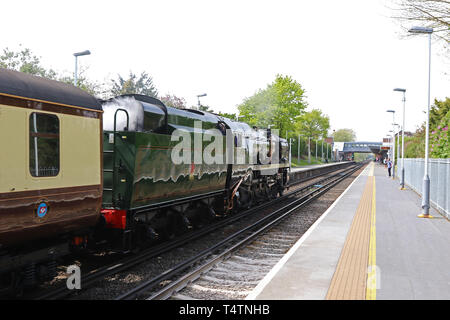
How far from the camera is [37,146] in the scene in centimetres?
551

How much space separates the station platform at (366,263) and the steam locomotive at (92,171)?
3.18 meters

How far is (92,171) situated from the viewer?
6.62 meters

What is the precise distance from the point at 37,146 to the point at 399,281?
628 centimetres

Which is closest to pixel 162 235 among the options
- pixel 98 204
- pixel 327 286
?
pixel 98 204

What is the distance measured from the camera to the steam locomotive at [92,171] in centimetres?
521

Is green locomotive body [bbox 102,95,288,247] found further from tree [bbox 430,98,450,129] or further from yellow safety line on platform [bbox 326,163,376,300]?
tree [bbox 430,98,450,129]

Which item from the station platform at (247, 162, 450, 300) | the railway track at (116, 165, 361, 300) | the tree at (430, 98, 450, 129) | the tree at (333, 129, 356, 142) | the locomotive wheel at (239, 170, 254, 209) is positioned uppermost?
the tree at (333, 129, 356, 142)

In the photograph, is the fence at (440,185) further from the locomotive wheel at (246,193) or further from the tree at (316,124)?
the tree at (316,124)

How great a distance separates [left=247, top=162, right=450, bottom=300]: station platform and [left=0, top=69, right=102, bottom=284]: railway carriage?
328 centimetres

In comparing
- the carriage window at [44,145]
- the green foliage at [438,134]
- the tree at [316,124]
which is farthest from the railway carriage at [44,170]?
the tree at [316,124]

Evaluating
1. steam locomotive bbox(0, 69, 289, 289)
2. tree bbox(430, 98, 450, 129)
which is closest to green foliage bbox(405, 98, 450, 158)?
tree bbox(430, 98, 450, 129)

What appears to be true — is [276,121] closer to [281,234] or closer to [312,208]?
[312,208]

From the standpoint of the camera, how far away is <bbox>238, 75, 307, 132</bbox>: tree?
133 feet
